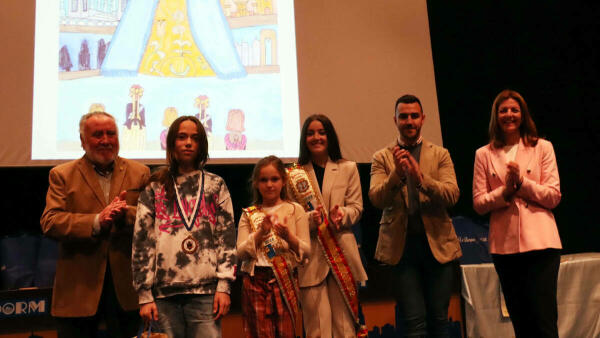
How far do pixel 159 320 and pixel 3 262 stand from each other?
2044mm

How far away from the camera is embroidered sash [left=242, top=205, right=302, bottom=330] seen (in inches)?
88.0

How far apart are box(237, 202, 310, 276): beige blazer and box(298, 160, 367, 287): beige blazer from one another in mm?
113

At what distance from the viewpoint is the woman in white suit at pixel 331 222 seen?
93.4 inches

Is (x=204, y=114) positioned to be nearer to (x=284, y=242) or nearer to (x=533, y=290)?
(x=284, y=242)

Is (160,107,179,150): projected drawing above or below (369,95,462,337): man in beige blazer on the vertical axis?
above

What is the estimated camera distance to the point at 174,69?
149 inches

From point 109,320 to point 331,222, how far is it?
109 cm

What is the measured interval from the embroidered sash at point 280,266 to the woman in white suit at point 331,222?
0.39ft

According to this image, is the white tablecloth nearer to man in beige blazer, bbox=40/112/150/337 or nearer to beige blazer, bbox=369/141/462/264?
beige blazer, bbox=369/141/462/264

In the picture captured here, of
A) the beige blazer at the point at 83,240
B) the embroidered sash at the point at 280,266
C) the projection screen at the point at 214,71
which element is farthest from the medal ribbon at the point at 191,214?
the projection screen at the point at 214,71

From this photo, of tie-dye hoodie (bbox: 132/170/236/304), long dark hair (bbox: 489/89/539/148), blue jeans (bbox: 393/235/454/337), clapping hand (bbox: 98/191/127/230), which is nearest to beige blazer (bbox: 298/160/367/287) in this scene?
→ blue jeans (bbox: 393/235/454/337)

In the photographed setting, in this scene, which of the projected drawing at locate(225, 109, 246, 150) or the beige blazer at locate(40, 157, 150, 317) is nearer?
the beige blazer at locate(40, 157, 150, 317)

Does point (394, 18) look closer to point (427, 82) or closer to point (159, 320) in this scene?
point (427, 82)

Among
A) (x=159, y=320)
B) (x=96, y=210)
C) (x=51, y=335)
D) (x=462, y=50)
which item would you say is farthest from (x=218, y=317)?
(x=462, y=50)
